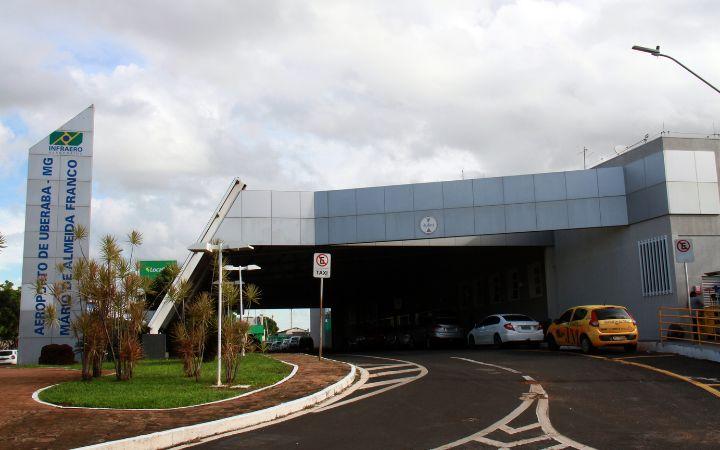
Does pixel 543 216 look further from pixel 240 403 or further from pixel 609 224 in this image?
pixel 240 403

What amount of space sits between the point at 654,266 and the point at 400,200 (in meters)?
10.9

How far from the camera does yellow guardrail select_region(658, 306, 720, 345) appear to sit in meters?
19.6

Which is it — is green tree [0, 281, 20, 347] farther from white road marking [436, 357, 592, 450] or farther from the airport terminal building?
white road marking [436, 357, 592, 450]

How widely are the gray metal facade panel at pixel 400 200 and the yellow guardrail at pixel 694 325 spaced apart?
11.4m

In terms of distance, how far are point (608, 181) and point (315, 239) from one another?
42.5ft

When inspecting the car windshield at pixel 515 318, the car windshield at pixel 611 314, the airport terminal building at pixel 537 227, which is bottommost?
the car windshield at pixel 515 318

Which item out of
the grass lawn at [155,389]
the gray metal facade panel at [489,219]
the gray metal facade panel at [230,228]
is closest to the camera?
the grass lawn at [155,389]

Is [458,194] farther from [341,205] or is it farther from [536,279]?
[536,279]

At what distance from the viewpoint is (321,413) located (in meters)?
10.2

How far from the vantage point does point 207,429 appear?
347 inches

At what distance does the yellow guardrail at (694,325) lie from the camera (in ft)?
64.2

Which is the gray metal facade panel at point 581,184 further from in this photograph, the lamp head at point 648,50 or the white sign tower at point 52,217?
the white sign tower at point 52,217

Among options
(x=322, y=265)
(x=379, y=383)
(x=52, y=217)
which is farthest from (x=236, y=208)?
(x=379, y=383)

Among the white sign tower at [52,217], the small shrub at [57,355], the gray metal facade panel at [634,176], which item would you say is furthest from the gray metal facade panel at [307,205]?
the gray metal facade panel at [634,176]
